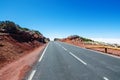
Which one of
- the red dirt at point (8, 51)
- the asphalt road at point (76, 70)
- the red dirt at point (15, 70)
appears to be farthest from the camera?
the red dirt at point (8, 51)

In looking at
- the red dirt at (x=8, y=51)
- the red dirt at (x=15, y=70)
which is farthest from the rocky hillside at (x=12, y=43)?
the red dirt at (x=15, y=70)

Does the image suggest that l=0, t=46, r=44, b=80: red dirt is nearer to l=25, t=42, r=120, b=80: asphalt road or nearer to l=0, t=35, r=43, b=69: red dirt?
l=25, t=42, r=120, b=80: asphalt road

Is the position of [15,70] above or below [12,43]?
below

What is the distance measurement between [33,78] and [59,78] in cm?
125

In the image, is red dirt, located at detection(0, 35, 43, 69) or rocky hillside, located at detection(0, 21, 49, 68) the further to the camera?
rocky hillside, located at detection(0, 21, 49, 68)

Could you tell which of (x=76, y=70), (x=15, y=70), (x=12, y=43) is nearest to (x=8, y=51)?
(x=12, y=43)

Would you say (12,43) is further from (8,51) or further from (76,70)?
(76,70)

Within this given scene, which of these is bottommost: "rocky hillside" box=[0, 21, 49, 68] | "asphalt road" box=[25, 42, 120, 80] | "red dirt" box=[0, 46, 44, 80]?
"red dirt" box=[0, 46, 44, 80]

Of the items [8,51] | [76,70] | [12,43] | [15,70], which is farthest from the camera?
[12,43]

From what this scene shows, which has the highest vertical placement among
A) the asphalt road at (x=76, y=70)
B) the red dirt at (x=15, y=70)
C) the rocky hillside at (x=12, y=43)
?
the rocky hillside at (x=12, y=43)

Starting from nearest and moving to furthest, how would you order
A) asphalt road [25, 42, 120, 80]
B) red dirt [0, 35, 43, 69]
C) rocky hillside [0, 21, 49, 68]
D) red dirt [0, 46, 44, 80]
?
asphalt road [25, 42, 120, 80], red dirt [0, 46, 44, 80], red dirt [0, 35, 43, 69], rocky hillside [0, 21, 49, 68]

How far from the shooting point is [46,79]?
29.1 ft

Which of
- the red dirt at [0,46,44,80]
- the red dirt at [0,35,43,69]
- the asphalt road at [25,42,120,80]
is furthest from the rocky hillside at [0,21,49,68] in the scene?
the asphalt road at [25,42,120,80]

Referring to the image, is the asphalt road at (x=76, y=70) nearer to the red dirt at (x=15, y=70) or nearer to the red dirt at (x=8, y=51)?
the red dirt at (x=15, y=70)
